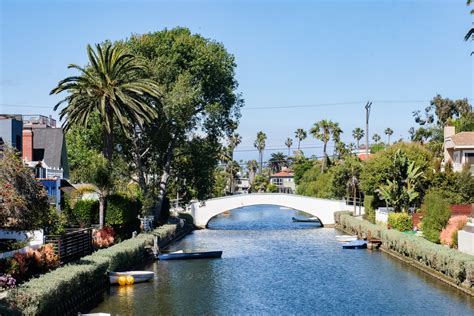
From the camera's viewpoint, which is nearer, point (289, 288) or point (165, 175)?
point (289, 288)

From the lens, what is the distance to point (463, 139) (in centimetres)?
7606

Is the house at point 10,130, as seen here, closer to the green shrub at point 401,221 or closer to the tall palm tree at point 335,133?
the green shrub at point 401,221

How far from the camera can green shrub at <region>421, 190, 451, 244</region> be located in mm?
47406

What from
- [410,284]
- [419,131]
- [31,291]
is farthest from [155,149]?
[419,131]

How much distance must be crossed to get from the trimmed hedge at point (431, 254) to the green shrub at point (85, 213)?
23076mm

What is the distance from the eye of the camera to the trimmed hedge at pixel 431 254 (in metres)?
36.3

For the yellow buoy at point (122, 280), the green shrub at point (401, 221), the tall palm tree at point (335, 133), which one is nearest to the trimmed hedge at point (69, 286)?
the yellow buoy at point (122, 280)

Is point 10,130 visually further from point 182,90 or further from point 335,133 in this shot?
point 335,133

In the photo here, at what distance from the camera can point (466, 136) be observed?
76.8 m

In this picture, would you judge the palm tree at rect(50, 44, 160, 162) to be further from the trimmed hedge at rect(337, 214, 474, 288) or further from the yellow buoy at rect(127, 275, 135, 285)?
the trimmed hedge at rect(337, 214, 474, 288)

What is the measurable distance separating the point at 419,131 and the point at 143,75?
7498 centimetres

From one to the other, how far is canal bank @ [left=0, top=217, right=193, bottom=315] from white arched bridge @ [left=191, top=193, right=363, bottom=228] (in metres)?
43.8

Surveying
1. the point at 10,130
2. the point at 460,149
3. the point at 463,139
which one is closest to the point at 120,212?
the point at 10,130

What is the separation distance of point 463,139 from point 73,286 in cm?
5634
